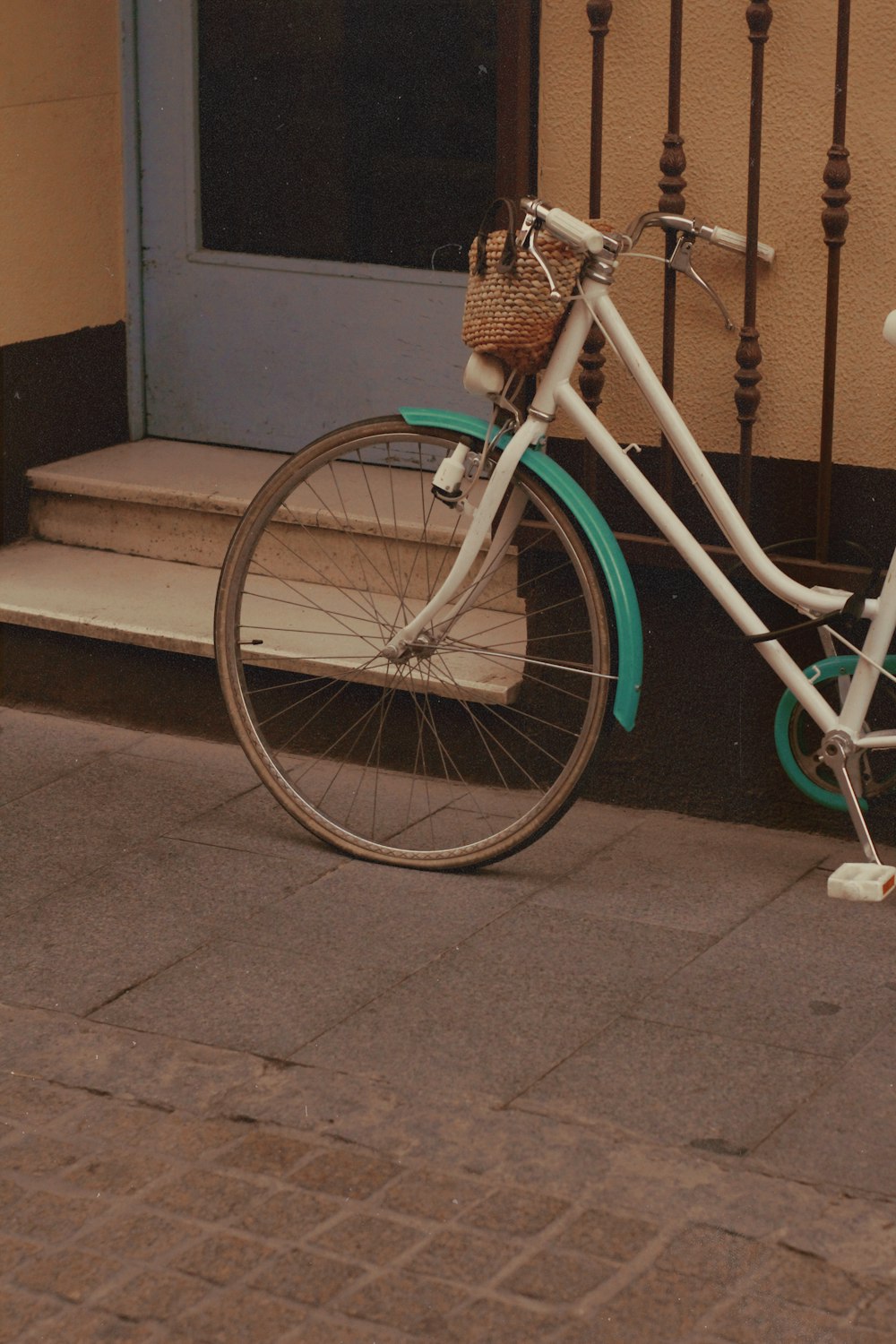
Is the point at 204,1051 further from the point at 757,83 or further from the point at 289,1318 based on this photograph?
the point at 757,83

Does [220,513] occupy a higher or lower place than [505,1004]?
higher

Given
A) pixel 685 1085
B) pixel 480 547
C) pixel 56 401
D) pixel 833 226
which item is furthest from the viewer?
pixel 56 401

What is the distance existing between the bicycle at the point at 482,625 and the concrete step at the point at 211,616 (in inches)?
0.4

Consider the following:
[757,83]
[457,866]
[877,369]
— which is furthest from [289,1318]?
[757,83]

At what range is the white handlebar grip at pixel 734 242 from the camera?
3.72m

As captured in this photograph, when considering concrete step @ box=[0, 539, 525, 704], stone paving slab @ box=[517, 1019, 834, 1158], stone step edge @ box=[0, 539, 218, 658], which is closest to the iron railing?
concrete step @ box=[0, 539, 525, 704]

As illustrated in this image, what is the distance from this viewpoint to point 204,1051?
3.32 meters

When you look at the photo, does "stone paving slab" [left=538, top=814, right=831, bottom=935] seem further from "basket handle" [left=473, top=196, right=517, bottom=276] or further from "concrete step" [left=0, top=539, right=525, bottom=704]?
"basket handle" [left=473, top=196, right=517, bottom=276]

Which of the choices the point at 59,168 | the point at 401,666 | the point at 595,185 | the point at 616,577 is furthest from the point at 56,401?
the point at 616,577

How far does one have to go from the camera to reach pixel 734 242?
3.75 meters

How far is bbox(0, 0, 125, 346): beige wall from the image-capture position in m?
5.11

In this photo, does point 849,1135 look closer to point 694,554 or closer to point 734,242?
point 694,554

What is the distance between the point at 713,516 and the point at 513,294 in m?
0.60

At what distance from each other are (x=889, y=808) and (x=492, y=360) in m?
1.24
